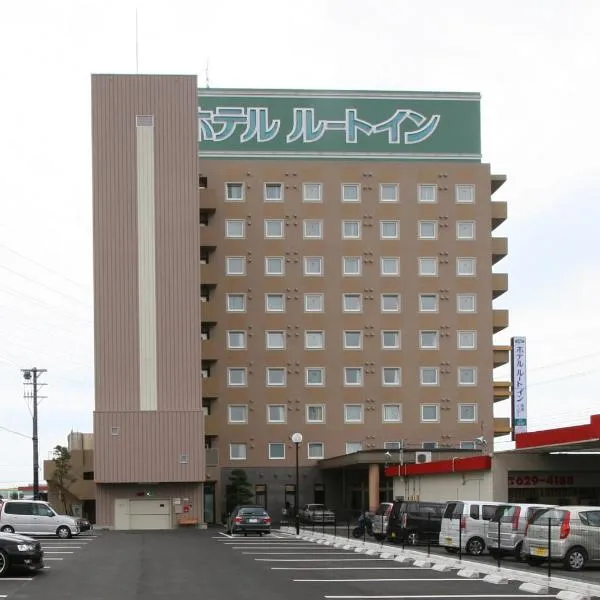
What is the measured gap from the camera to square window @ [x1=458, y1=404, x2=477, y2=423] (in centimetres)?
8200

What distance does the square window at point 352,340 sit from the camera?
269 feet

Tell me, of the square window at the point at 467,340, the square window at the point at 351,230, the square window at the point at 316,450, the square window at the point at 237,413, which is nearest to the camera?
the square window at the point at 237,413

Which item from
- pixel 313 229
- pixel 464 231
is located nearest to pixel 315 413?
pixel 313 229

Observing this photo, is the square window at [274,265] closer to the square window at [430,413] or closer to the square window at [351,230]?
the square window at [351,230]

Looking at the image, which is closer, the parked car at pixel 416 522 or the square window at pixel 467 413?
the parked car at pixel 416 522

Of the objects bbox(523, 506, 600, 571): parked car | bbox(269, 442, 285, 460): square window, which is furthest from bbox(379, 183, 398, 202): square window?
bbox(523, 506, 600, 571): parked car

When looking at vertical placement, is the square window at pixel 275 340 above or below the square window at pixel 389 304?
below

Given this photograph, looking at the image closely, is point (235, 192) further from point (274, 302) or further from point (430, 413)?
point (430, 413)

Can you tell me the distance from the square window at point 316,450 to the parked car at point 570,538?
2051 inches

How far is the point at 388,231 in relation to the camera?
83.0m

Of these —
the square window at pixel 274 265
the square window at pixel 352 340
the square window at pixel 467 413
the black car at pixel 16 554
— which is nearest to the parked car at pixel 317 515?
the square window at pixel 352 340

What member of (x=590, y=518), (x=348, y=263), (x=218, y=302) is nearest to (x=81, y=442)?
(x=218, y=302)

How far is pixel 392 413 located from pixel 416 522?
4079cm

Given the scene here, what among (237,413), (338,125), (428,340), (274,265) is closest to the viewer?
(237,413)
